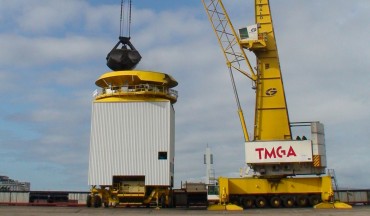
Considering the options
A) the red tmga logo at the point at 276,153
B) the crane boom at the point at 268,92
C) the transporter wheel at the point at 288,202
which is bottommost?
the transporter wheel at the point at 288,202

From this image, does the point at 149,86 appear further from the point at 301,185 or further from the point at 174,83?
the point at 301,185

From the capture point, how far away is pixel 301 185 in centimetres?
4091

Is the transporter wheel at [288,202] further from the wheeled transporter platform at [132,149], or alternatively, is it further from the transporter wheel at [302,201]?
the wheeled transporter platform at [132,149]

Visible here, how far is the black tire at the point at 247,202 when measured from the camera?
1603 inches

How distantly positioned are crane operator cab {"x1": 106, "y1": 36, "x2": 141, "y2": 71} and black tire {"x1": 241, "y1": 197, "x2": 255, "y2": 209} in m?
18.4

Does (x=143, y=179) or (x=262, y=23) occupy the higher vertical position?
(x=262, y=23)

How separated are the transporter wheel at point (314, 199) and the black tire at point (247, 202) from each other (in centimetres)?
558

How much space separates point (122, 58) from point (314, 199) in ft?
80.0

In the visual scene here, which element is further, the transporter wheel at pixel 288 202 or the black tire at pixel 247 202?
the black tire at pixel 247 202

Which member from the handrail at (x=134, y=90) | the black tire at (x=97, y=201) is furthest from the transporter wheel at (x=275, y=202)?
the black tire at (x=97, y=201)

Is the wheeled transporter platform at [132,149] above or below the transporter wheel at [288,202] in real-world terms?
above

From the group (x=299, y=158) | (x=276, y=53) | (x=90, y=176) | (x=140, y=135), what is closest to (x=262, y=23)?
(x=276, y=53)

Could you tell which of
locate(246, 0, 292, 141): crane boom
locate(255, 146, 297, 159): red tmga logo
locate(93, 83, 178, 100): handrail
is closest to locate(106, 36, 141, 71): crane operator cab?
locate(93, 83, 178, 100): handrail

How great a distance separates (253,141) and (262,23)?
13.3 m
